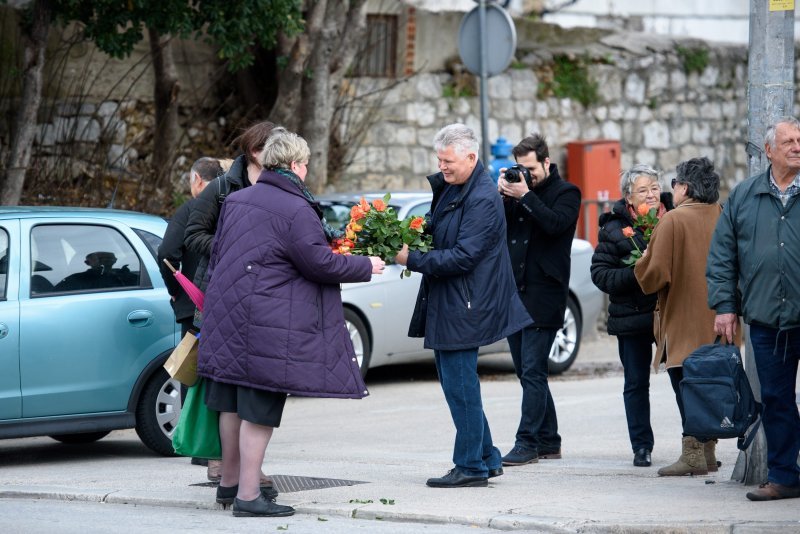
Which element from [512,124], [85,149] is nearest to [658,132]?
[512,124]

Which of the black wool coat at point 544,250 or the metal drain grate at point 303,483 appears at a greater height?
the black wool coat at point 544,250

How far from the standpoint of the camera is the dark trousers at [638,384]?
26.5 feet

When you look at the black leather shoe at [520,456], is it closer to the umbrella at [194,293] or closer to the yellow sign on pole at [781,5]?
the umbrella at [194,293]

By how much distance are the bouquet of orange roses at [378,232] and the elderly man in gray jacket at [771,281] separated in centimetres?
151

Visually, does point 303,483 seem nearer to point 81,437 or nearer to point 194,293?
point 194,293

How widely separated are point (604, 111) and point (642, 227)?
36.7ft

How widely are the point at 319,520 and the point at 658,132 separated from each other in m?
13.7

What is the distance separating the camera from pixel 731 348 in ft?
22.3

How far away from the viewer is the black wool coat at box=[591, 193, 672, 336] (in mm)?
7945

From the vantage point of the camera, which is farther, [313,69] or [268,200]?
[313,69]

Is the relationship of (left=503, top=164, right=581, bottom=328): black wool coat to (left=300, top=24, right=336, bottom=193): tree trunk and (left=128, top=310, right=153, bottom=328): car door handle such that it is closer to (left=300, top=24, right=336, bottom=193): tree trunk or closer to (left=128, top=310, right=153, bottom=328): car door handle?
(left=128, top=310, right=153, bottom=328): car door handle

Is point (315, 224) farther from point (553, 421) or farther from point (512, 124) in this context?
point (512, 124)

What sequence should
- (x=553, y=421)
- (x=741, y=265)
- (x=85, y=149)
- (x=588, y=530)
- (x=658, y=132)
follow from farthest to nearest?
(x=658, y=132), (x=85, y=149), (x=553, y=421), (x=741, y=265), (x=588, y=530)

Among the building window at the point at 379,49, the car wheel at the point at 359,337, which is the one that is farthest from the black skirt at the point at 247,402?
the building window at the point at 379,49
